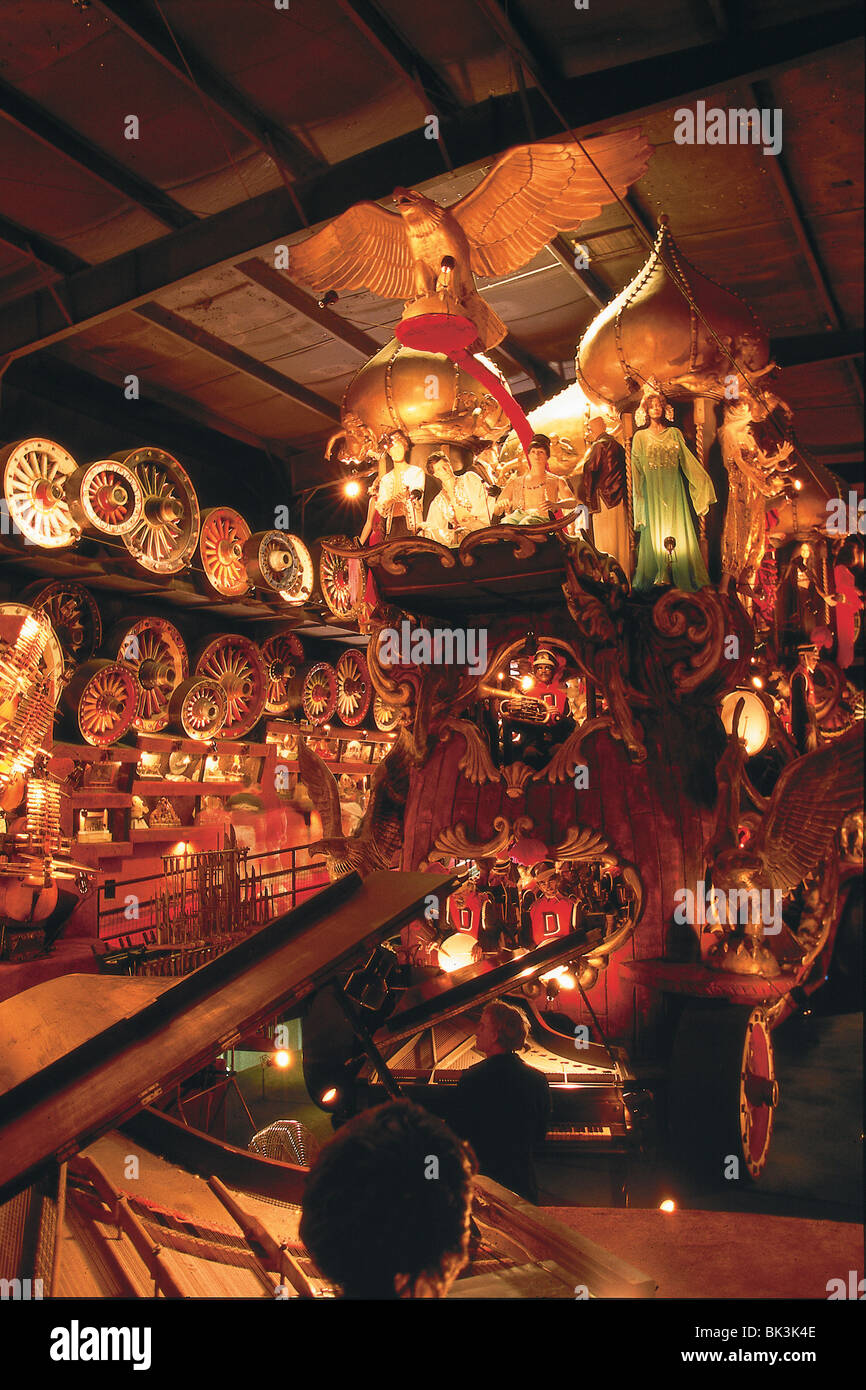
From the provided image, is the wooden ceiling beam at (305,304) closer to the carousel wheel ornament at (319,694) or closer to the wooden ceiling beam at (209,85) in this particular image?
the wooden ceiling beam at (209,85)

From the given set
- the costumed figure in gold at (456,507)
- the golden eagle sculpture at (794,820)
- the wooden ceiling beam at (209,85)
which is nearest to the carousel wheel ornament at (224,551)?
the costumed figure in gold at (456,507)

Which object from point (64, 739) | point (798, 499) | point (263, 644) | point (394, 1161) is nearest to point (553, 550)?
point (798, 499)

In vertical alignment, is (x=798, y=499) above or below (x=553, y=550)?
above

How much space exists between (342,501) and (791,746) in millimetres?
7520

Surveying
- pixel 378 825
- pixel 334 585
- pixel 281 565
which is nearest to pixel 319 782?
pixel 378 825

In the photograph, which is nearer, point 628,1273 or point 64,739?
point 628,1273

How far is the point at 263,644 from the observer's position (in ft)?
39.1

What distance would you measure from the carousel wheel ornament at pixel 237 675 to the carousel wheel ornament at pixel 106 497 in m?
2.62

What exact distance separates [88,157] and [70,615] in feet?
14.1

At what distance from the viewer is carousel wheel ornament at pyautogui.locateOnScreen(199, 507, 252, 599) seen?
9.73 m

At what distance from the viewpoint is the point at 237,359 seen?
29.1 feet

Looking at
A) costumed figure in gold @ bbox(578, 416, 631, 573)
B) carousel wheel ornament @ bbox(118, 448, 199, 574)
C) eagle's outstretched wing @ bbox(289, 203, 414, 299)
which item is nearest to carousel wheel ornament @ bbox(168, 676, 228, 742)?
carousel wheel ornament @ bbox(118, 448, 199, 574)

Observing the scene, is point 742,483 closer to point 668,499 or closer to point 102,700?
point 668,499
